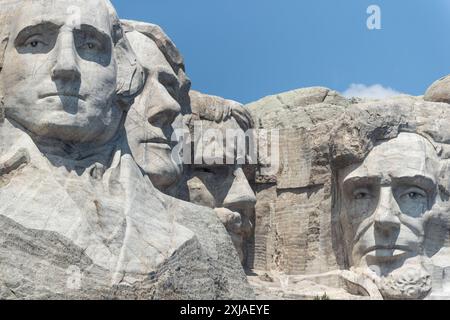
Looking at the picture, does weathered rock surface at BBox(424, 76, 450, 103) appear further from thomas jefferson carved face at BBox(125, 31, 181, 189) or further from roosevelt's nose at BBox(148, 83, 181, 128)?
roosevelt's nose at BBox(148, 83, 181, 128)

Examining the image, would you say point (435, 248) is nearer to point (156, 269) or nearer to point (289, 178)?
point (289, 178)

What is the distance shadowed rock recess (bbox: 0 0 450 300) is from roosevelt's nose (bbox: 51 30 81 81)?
1 centimetres

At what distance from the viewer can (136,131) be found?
13453 mm

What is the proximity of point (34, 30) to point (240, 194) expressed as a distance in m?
2.99

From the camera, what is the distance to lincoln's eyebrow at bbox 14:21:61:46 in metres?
12.4

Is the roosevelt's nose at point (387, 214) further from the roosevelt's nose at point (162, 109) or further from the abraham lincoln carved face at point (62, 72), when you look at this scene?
the abraham lincoln carved face at point (62, 72)

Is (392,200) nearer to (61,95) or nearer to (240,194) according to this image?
(240,194)

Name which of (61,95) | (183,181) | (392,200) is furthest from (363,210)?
(61,95)

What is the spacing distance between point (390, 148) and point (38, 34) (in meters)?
3.64

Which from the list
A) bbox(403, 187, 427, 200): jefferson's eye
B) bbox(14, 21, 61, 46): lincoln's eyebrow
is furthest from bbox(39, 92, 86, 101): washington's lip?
bbox(403, 187, 427, 200): jefferson's eye

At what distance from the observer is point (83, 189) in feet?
39.9

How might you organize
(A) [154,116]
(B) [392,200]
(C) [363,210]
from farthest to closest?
1. (C) [363,210]
2. (B) [392,200]
3. (A) [154,116]

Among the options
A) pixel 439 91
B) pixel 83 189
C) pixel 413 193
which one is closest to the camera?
pixel 83 189

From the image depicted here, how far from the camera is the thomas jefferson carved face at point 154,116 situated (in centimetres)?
1344
